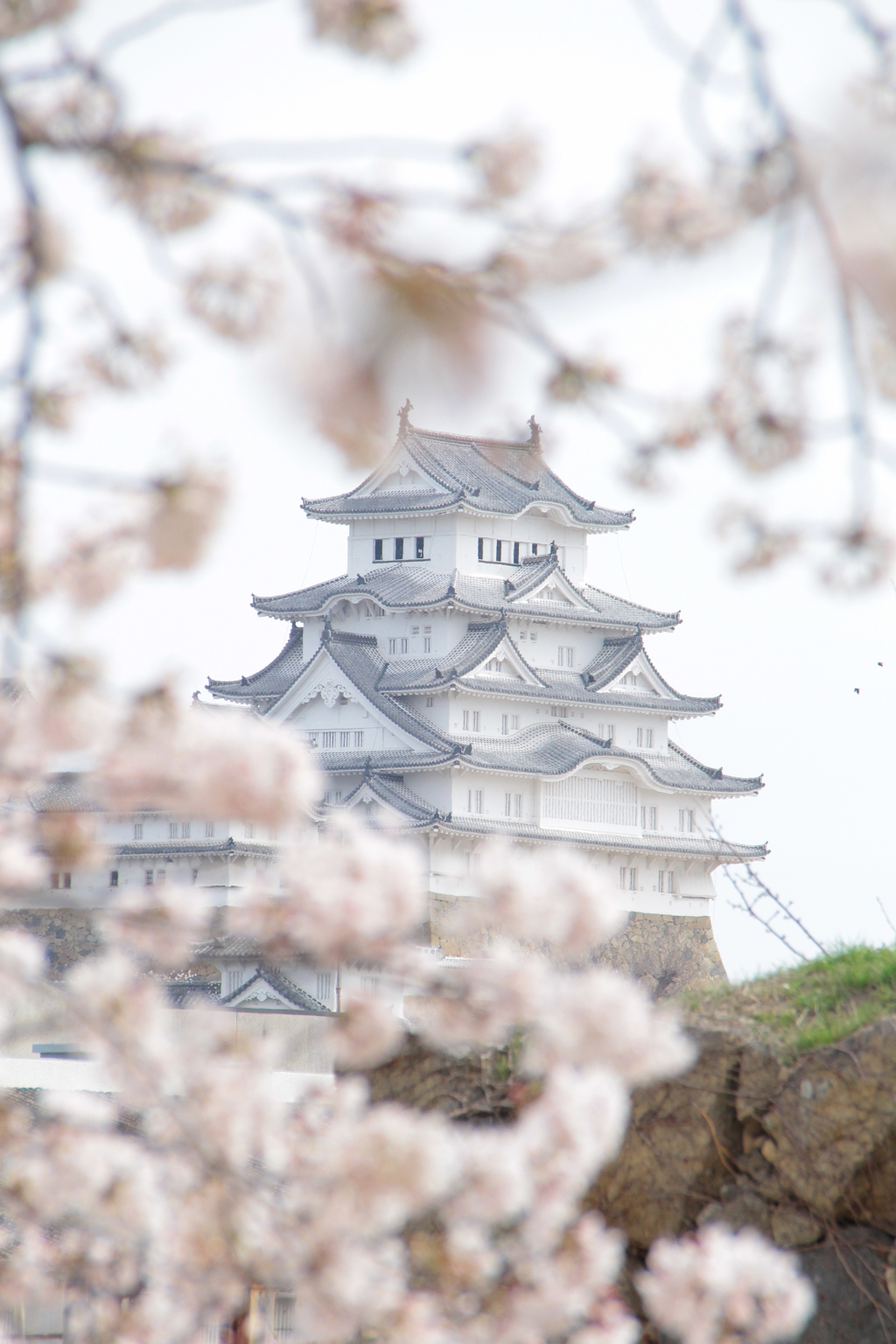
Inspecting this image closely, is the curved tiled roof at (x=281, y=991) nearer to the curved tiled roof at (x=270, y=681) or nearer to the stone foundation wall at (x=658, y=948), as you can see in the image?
the stone foundation wall at (x=658, y=948)

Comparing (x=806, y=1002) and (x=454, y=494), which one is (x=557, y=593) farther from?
(x=806, y=1002)

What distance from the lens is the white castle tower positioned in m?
27.5

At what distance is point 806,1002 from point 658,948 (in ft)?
82.4

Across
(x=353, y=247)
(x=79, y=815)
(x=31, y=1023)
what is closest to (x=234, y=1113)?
(x=31, y=1023)

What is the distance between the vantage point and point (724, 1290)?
9.19ft

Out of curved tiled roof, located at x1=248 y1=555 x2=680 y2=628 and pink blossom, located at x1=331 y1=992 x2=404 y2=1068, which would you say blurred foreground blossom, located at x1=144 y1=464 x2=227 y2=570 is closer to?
pink blossom, located at x1=331 y1=992 x2=404 y2=1068

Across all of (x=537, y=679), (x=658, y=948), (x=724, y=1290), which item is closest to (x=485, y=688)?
(x=537, y=679)

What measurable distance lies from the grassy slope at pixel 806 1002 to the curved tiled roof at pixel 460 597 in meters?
22.6

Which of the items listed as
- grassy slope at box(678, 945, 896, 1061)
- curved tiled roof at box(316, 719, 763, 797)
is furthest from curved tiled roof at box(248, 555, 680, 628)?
grassy slope at box(678, 945, 896, 1061)

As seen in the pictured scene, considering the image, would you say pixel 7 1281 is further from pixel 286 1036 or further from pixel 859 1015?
pixel 286 1036

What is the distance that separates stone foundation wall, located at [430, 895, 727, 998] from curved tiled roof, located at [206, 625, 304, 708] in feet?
19.3

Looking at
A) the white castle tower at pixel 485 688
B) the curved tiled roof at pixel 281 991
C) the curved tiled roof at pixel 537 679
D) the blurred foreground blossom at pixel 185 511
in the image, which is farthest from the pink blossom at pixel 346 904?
the curved tiled roof at pixel 537 679

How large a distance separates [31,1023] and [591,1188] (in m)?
2.38

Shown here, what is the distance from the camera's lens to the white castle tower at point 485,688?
90.4ft
